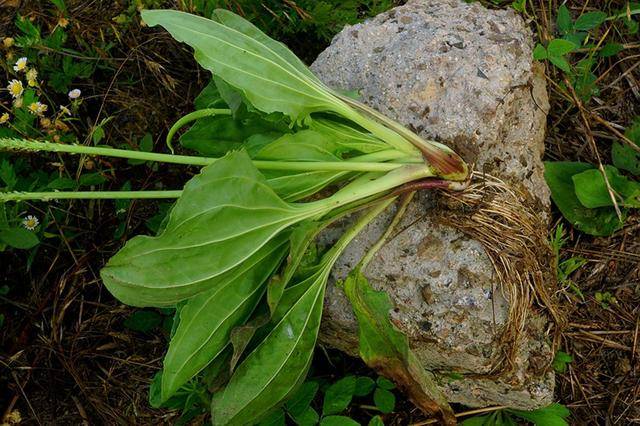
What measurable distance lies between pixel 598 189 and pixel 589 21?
69cm

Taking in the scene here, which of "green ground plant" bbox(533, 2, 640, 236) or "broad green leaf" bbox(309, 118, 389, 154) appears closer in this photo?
"broad green leaf" bbox(309, 118, 389, 154)

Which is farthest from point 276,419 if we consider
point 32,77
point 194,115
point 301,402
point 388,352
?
point 32,77

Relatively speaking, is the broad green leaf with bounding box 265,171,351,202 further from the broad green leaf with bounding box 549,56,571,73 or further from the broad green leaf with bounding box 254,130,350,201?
the broad green leaf with bounding box 549,56,571,73

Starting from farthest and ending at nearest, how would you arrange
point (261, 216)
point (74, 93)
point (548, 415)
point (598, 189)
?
point (74, 93) < point (598, 189) < point (548, 415) < point (261, 216)

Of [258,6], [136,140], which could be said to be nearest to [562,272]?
[258,6]

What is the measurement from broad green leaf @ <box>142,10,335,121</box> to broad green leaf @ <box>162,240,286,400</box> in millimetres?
430

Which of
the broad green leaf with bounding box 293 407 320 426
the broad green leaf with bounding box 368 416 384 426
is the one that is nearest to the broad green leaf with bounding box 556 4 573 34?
the broad green leaf with bounding box 368 416 384 426

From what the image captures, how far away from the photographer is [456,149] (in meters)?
2.16

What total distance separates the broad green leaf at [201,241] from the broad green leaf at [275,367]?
11.0 inches

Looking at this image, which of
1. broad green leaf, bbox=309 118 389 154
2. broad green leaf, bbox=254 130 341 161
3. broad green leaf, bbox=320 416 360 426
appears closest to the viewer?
broad green leaf, bbox=254 130 341 161

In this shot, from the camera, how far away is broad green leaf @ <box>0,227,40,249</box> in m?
2.48

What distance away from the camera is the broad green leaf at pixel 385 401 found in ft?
7.81

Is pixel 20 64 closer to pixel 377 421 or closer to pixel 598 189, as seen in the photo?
pixel 377 421

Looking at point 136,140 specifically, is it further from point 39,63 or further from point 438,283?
point 438,283
